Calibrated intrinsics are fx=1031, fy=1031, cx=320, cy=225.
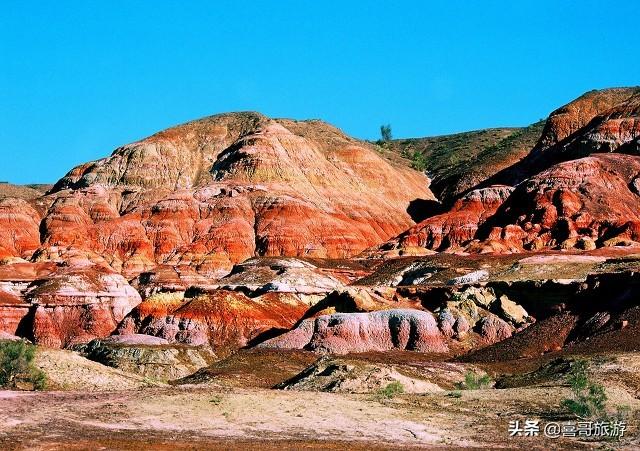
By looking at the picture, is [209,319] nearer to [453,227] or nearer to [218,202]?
[218,202]

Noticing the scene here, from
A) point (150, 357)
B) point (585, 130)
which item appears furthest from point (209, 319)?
point (585, 130)

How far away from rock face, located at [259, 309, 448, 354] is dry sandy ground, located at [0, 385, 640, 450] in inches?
1409

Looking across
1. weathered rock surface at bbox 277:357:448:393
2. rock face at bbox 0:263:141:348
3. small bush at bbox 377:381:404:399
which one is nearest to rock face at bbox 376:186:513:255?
rock face at bbox 0:263:141:348

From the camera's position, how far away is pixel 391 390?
43750mm

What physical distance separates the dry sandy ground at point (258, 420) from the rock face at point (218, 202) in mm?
89211

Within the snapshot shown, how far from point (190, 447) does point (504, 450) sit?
8952mm

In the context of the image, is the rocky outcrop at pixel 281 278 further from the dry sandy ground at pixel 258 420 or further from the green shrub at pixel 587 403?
the green shrub at pixel 587 403

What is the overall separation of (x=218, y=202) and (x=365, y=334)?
240ft

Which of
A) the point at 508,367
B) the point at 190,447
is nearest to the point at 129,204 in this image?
the point at 508,367

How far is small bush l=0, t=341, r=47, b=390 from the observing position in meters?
45.5

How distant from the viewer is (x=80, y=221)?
474 ft

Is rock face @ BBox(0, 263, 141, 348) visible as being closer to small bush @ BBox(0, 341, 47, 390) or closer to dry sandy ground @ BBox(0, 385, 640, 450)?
small bush @ BBox(0, 341, 47, 390)

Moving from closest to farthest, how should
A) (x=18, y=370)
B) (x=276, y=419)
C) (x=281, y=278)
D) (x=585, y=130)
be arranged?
(x=276, y=419) → (x=18, y=370) → (x=281, y=278) → (x=585, y=130)

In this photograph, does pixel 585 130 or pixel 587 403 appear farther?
pixel 585 130
